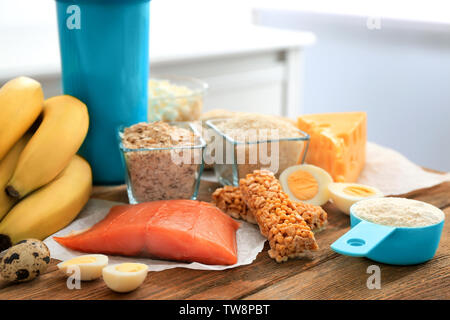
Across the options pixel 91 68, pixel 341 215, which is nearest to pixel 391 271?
pixel 341 215

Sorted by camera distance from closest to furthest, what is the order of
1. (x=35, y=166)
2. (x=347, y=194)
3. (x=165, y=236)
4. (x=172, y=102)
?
(x=165, y=236) → (x=35, y=166) → (x=347, y=194) → (x=172, y=102)

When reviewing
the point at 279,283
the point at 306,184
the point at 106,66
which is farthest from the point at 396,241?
the point at 106,66

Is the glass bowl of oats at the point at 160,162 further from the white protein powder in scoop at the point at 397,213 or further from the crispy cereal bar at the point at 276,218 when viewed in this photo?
the white protein powder in scoop at the point at 397,213

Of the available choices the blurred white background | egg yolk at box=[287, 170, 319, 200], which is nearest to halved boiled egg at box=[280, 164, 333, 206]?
egg yolk at box=[287, 170, 319, 200]

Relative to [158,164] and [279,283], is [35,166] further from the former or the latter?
[279,283]

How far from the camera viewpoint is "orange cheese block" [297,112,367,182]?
4.09 ft

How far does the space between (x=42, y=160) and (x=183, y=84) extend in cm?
60

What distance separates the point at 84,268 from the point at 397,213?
502mm

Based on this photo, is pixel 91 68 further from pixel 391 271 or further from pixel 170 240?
pixel 391 271

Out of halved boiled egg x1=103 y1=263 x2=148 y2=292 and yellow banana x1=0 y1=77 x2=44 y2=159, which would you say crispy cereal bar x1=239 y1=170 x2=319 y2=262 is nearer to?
halved boiled egg x1=103 y1=263 x2=148 y2=292

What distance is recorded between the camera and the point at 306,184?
3.78ft

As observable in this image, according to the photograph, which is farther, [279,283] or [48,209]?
[48,209]

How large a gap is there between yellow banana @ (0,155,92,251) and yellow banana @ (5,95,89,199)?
0.07ft

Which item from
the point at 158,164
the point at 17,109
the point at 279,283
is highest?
the point at 17,109
